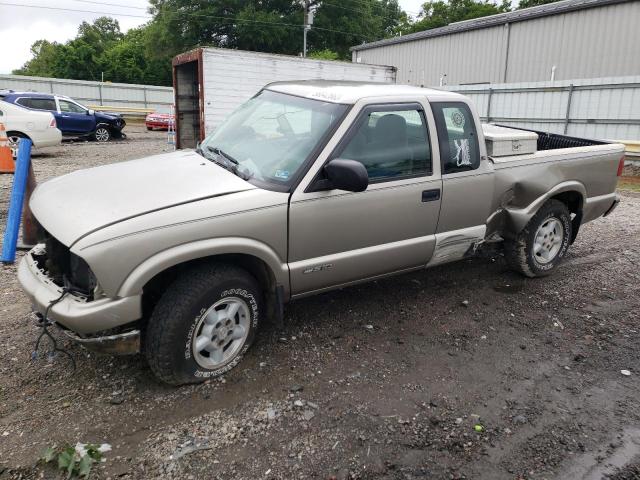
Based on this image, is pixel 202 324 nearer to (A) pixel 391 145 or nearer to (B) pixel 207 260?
(B) pixel 207 260

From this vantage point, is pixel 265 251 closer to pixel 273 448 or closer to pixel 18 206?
pixel 273 448

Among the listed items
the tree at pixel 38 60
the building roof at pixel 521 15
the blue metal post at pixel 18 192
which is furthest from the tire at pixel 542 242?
the tree at pixel 38 60

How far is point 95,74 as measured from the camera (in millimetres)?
49500

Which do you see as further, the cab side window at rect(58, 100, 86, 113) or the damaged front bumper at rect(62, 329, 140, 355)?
the cab side window at rect(58, 100, 86, 113)

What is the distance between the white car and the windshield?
12.2 m

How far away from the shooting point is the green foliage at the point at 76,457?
269 centimetres

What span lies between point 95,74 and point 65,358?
52.3 m

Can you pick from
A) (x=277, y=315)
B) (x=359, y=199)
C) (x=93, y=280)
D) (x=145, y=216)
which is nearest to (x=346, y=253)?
(x=359, y=199)

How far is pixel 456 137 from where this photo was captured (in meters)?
4.42

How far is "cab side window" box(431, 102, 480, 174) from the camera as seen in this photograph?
14.1 ft

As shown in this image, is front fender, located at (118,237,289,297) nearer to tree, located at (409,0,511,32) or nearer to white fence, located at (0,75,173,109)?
white fence, located at (0,75,173,109)

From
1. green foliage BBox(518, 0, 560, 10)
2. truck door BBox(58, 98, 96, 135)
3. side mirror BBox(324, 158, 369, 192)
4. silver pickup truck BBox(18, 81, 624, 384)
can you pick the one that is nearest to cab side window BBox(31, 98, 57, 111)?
truck door BBox(58, 98, 96, 135)

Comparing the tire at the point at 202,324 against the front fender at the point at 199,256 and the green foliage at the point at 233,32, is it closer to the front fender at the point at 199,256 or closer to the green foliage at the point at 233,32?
the front fender at the point at 199,256

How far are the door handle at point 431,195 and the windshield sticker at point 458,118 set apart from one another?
651 mm
